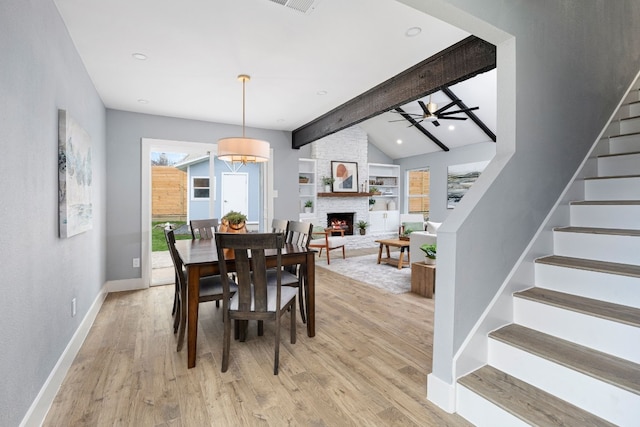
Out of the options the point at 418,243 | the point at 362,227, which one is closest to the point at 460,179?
the point at 362,227

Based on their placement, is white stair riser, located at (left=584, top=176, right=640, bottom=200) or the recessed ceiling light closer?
white stair riser, located at (left=584, top=176, right=640, bottom=200)

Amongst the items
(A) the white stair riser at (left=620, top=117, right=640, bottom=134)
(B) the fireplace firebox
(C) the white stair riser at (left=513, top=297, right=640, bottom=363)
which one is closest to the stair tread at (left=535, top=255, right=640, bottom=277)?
(C) the white stair riser at (left=513, top=297, right=640, bottom=363)

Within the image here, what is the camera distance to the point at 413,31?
2.34 meters

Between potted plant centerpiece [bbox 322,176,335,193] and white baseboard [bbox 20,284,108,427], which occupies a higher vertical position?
potted plant centerpiece [bbox 322,176,335,193]

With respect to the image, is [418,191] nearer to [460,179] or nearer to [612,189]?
[460,179]

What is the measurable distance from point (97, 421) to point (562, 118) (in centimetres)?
345

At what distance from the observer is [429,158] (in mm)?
9164

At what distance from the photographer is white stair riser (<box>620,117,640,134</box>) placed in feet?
8.30

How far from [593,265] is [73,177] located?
3.55 meters

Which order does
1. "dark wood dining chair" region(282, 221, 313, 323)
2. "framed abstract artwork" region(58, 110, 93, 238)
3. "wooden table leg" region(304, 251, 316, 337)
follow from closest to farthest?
"framed abstract artwork" region(58, 110, 93, 238) → "wooden table leg" region(304, 251, 316, 337) → "dark wood dining chair" region(282, 221, 313, 323)

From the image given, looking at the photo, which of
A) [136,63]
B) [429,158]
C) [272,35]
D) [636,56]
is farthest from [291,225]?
[429,158]

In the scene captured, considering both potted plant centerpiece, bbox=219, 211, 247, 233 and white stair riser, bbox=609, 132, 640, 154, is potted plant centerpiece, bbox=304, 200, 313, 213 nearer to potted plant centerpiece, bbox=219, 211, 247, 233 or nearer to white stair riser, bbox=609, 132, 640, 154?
potted plant centerpiece, bbox=219, 211, 247, 233

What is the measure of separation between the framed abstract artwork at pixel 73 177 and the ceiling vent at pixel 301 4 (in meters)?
1.66

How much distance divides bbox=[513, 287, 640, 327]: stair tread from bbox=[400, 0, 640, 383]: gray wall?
0.71 feet
